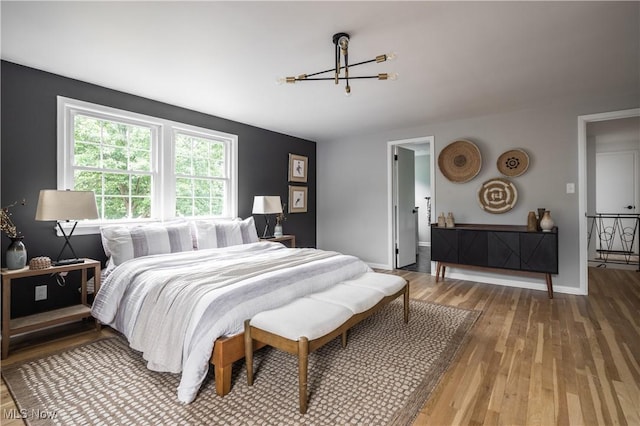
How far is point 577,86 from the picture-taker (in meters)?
3.33

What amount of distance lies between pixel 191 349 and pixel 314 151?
4813mm

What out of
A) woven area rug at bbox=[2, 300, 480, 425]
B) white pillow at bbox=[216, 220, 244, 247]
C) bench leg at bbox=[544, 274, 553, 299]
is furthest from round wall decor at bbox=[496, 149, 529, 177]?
white pillow at bbox=[216, 220, 244, 247]

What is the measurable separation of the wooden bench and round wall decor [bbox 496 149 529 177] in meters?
2.88

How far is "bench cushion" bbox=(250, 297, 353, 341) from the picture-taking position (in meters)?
1.77

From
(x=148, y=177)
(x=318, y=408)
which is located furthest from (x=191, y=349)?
(x=148, y=177)

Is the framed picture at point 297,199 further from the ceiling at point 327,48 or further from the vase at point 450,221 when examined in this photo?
the vase at point 450,221

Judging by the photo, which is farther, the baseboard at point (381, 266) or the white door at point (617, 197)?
the white door at point (617, 197)

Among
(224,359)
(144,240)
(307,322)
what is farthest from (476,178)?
(144,240)

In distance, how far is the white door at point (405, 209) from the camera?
5398 mm

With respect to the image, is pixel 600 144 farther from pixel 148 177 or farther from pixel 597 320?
pixel 148 177

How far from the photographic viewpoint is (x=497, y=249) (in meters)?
3.92

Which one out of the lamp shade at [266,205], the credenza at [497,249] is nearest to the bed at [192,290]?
the lamp shade at [266,205]

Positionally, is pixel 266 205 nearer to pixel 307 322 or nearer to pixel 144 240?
pixel 144 240

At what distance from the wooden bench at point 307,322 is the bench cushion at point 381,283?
7 centimetres
